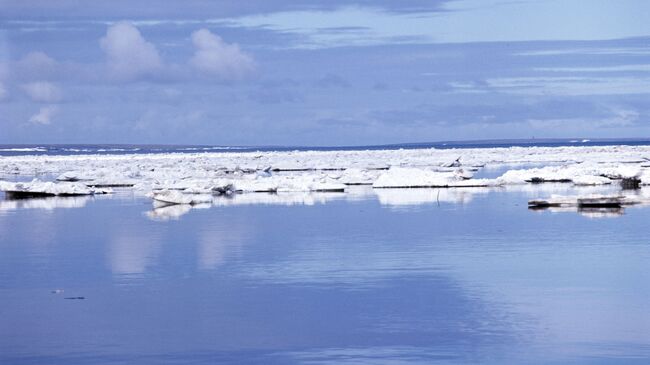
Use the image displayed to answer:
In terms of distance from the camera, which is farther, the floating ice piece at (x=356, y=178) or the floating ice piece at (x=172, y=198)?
the floating ice piece at (x=356, y=178)

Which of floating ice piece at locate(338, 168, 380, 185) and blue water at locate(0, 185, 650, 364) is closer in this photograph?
blue water at locate(0, 185, 650, 364)

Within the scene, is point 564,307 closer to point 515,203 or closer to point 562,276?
point 562,276

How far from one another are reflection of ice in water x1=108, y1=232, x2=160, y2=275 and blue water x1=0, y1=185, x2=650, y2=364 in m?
0.04

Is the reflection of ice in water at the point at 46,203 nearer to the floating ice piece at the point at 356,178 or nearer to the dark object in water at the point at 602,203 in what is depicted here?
the floating ice piece at the point at 356,178

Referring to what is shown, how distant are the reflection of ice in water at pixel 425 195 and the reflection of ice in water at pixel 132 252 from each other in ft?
Result: 23.8

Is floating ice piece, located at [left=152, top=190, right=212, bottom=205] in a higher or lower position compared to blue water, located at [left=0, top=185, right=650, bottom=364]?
higher

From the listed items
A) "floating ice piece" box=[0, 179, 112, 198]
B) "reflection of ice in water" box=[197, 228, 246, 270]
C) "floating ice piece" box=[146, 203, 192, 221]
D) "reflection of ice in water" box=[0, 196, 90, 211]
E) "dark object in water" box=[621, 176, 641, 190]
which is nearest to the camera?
"reflection of ice in water" box=[197, 228, 246, 270]

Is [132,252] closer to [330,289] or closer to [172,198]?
[330,289]

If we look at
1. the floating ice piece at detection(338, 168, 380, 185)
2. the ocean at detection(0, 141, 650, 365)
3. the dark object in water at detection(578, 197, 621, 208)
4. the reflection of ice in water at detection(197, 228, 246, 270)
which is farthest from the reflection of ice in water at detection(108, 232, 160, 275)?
the floating ice piece at detection(338, 168, 380, 185)

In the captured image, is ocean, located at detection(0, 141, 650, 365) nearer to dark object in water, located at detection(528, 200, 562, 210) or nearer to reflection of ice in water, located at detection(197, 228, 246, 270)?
reflection of ice in water, located at detection(197, 228, 246, 270)

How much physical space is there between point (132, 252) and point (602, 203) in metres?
9.03

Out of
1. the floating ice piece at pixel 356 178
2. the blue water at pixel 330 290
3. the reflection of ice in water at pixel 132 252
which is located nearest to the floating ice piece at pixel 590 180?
the floating ice piece at pixel 356 178

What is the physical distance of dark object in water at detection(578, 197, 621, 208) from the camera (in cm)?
1920

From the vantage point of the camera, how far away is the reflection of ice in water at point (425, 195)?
22.0 meters
